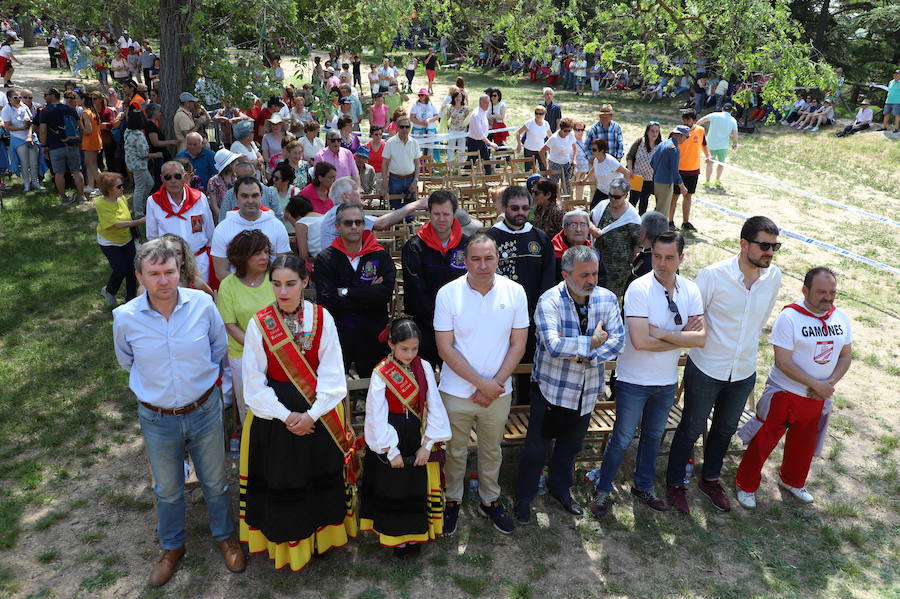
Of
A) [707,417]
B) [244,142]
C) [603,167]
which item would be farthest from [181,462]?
[603,167]

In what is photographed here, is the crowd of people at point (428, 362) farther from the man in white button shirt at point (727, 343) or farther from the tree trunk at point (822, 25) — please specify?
the tree trunk at point (822, 25)

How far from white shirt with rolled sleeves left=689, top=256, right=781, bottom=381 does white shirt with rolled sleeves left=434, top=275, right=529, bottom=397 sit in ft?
4.30

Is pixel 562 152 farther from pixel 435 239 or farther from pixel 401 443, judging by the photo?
pixel 401 443

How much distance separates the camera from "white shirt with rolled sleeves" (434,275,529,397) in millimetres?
4387

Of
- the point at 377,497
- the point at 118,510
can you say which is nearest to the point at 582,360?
the point at 377,497

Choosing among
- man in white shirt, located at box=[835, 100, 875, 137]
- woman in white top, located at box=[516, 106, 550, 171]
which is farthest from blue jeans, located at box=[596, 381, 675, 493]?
man in white shirt, located at box=[835, 100, 875, 137]

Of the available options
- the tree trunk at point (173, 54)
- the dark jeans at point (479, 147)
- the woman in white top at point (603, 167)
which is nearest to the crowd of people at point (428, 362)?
the woman in white top at point (603, 167)

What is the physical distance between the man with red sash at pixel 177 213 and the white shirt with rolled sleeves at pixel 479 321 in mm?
2751

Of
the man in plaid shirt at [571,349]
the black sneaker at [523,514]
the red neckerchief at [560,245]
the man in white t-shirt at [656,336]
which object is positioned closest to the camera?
the man in plaid shirt at [571,349]

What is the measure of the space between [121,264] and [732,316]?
6145mm

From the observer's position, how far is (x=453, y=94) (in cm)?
1284

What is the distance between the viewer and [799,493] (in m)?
5.12

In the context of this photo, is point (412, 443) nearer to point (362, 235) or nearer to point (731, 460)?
point (362, 235)

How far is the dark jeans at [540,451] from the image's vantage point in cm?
463
